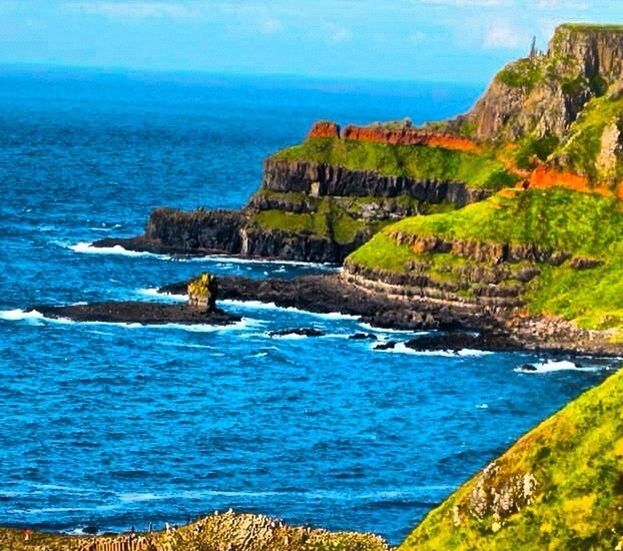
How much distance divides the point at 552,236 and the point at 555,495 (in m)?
122

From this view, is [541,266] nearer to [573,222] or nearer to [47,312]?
[573,222]

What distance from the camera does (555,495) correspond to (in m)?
68.6

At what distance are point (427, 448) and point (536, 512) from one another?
2326 inches

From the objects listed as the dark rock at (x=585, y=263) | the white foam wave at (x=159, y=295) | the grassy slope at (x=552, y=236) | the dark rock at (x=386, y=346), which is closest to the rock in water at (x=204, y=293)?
the white foam wave at (x=159, y=295)

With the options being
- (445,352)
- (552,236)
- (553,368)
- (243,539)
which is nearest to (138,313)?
(445,352)

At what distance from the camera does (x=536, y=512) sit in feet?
224

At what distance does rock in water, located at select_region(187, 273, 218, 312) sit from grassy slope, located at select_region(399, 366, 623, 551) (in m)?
105

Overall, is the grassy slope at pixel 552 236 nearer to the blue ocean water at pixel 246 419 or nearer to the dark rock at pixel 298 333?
the blue ocean water at pixel 246 419

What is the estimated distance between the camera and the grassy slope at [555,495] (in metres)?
66.9

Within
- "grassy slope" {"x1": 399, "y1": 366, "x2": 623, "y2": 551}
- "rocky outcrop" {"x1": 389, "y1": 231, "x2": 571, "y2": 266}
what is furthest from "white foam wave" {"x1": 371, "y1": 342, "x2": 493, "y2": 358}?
"grassy slope" {"x1": 399, "y1": 366, "x2": 623, "y2": 551}

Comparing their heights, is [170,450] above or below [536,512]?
Answer: below

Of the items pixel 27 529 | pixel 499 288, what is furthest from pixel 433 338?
pixel 27 529

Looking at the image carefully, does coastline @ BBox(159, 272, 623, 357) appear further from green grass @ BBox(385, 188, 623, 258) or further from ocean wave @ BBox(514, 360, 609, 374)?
green grass @ BBox(385, 188, 623, 258)

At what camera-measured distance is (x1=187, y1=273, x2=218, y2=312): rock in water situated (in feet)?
577
